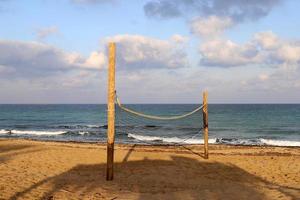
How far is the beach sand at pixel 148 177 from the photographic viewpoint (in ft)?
30.1

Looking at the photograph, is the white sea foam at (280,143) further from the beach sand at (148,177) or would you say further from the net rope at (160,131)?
the beach sand at (148,177)

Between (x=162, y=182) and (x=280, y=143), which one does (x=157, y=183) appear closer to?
(x=162, y=182)

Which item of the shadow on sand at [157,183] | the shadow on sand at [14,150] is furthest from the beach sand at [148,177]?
the shadow on sand at [14,150]

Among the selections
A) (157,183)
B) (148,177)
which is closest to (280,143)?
(148,177)

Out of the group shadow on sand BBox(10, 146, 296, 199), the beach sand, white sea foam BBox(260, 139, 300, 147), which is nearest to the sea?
white sea foam BBox(260, 139, 300, 147)

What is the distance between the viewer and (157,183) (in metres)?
10.8

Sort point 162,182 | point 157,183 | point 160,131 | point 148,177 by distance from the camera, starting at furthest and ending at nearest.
A: point 160,131
point 148,177
point 162,182
point 157,183

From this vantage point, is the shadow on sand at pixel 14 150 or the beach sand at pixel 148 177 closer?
the beach sand at pixel 148 177

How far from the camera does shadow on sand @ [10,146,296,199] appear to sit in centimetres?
907

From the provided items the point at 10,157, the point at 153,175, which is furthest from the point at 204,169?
the point at 10,157

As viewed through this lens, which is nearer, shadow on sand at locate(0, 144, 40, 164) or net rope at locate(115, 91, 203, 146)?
shadow on sand at locate(0, 144, 40, 164)

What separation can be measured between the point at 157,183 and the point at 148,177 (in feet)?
3.01

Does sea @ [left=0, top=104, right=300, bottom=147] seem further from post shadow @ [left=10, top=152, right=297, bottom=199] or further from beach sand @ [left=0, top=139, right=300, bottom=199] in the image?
post shadow @ [left=10, top=152, right=297, bottom=199]

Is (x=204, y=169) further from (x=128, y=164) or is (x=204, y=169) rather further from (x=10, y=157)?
(x=10, y=157)
